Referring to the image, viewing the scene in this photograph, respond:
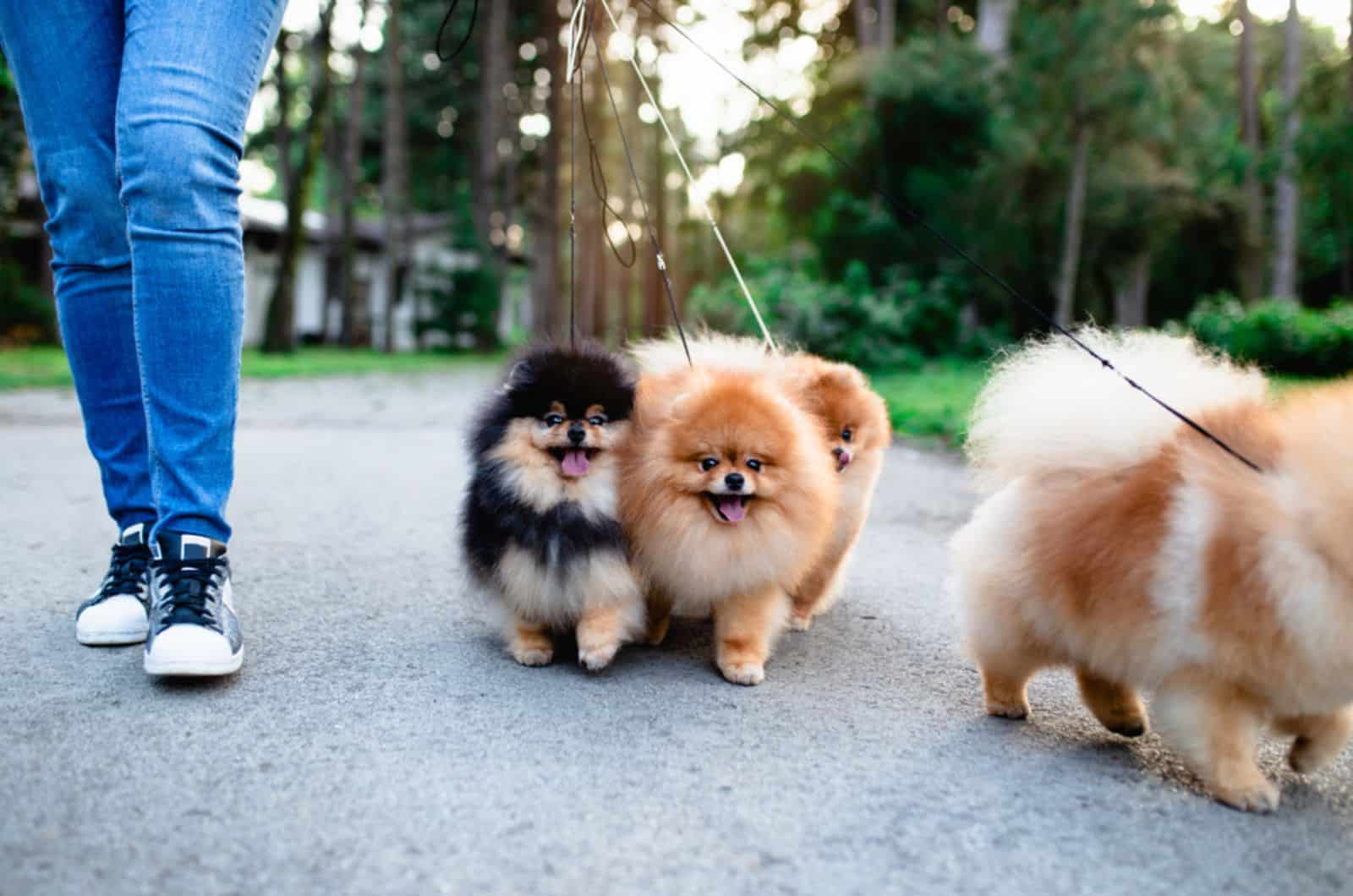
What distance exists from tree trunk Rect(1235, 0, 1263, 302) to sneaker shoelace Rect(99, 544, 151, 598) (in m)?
21.8

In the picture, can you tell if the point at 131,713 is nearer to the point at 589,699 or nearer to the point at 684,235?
the point at 589,699

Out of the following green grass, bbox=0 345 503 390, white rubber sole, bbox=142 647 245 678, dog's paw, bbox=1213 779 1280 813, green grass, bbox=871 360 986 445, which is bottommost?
green grass, bbox=0 345 503 390

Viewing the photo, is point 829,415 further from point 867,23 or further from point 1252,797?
point 867,23

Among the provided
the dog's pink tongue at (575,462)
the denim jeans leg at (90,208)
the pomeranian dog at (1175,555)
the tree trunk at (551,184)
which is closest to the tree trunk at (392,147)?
the tree trunk at (551,184)

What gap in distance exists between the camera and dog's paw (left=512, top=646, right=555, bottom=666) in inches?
106

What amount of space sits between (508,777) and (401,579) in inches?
72.0

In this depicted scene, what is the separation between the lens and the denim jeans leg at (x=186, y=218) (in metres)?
2.31

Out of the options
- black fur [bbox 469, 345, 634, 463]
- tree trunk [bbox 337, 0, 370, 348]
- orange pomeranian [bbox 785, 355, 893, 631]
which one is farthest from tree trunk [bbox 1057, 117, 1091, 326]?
tree trunk [bbox 337, 0, 370, 348]

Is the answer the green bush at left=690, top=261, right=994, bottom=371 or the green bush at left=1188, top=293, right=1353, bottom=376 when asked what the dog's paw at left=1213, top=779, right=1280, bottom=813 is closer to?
the green bush at left=690, top=261, right=994, bottom=371

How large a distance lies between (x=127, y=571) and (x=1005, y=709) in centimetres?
217

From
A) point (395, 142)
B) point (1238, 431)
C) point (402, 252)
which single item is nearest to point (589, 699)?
point (1238, 431)

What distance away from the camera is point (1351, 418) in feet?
6.17

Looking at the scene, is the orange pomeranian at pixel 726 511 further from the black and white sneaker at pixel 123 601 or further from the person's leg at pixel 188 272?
the black and white sneaker at pixel 123 601

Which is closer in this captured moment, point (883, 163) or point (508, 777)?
point (508, 777)
